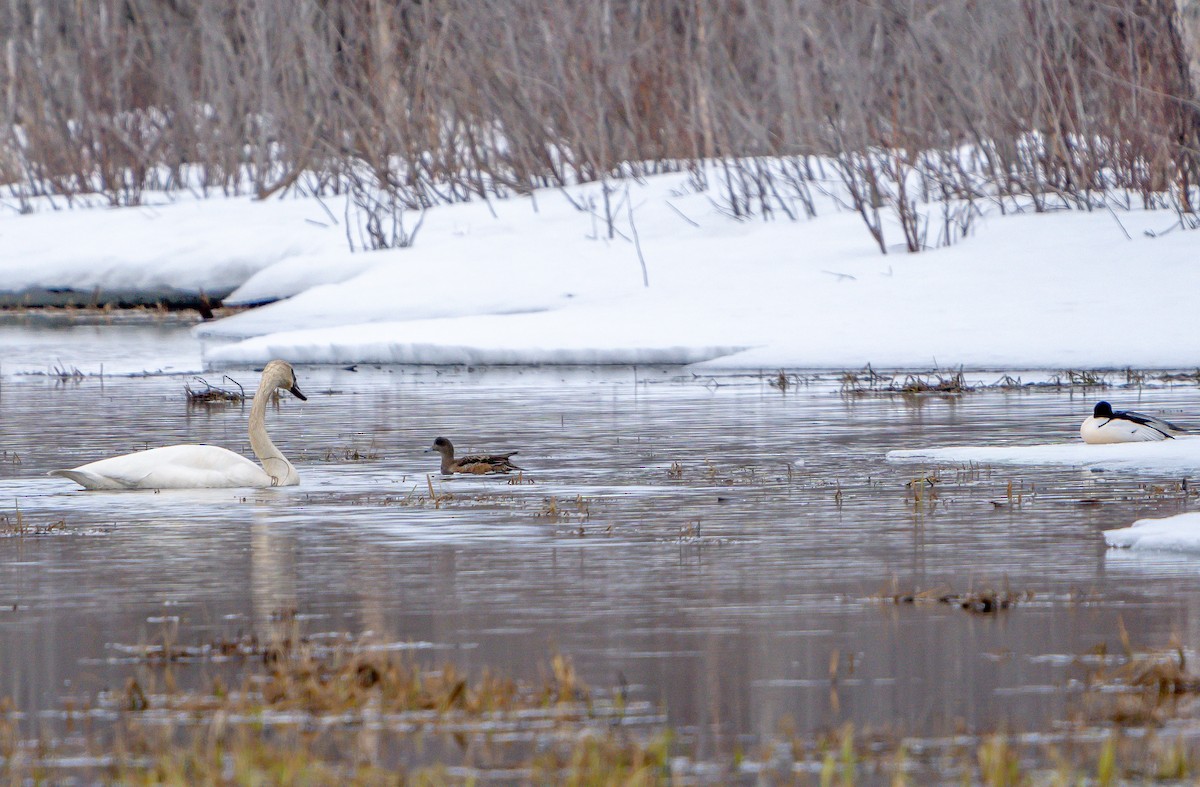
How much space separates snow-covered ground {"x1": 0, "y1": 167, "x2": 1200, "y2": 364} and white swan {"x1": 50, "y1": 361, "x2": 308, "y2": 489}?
26.4ft

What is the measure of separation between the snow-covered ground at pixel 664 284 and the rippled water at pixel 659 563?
4.72m

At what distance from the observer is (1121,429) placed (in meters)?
11.0

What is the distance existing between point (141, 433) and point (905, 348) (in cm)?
724

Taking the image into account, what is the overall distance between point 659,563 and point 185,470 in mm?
3575

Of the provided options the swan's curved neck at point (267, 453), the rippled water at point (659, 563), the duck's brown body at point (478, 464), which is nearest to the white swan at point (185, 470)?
the swan's curved neck at point (267, 453)

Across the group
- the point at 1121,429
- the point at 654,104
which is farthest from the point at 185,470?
the point at 654,104

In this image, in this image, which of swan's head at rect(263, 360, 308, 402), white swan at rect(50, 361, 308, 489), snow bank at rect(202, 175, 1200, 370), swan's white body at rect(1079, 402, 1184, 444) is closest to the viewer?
white swan at rect(50, 361, 308, 489)

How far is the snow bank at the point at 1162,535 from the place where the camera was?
746cm

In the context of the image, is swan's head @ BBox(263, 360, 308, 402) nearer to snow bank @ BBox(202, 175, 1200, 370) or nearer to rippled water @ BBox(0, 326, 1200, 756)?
rippled water @ BBox(0, 326, 1200, 756)

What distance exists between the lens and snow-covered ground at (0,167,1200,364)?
61.0 feet

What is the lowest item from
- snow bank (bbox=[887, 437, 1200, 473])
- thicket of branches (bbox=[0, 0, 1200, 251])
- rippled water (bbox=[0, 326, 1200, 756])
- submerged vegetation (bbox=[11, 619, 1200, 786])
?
submerged vegetation (bbox=[11, 619, 1200, 786])

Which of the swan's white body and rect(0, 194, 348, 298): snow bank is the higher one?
rect(0, 194, 348, 298): snow bank

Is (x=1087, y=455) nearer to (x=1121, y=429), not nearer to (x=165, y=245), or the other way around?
(x=1121, y=429)

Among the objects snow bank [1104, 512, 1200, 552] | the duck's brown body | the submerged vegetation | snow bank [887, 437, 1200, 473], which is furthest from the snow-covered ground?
the submerged vegetation
